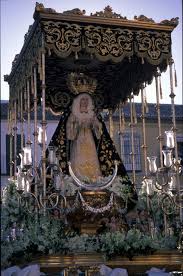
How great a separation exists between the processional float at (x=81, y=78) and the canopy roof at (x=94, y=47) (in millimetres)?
18

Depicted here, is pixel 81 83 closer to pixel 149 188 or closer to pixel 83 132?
pixel 83 132

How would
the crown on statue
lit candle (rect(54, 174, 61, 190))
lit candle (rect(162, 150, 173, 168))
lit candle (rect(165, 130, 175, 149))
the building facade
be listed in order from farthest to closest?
1. the building facade
2. the crown on statue
3. lit candle (rect(165, 130, 175, 149))
4. lit candle (rect(162, 150, 173, 168))
5. lit candle (rect(54, 174, 61, 190))

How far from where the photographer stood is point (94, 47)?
1227 centimetres

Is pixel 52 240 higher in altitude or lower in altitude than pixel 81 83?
lower

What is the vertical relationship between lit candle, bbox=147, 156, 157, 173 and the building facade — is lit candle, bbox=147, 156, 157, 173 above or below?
below

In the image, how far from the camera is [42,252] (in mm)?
10852

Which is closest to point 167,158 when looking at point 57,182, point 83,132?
point 57,182

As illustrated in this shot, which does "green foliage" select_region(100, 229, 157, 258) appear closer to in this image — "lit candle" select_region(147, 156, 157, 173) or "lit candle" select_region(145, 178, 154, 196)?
"lit candle" select_region(145, 178, 154, 196)

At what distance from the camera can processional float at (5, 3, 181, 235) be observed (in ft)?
38.9

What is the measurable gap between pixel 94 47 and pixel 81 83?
152cm

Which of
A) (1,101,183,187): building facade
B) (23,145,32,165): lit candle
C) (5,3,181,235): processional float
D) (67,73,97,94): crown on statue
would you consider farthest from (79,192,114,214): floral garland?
(1,101,183,187): building facade

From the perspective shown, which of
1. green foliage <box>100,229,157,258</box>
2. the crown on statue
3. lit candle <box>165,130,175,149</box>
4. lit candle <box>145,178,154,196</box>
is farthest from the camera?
the crown on statue

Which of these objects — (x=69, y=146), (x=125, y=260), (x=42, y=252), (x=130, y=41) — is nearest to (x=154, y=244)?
(x=125, y=260)

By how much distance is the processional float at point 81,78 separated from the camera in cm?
1186
